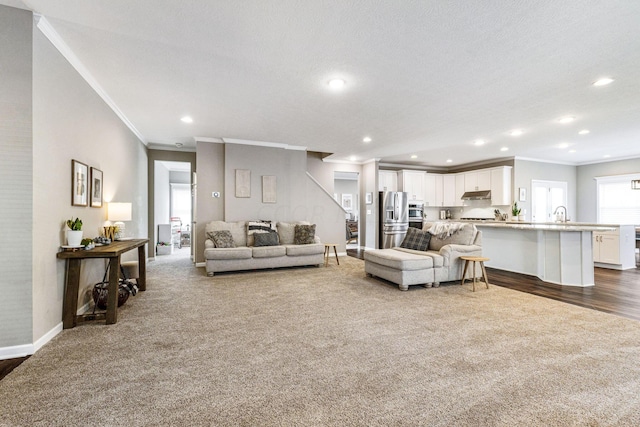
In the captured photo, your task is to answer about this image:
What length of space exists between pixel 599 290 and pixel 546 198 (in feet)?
16.0

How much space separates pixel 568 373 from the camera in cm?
200

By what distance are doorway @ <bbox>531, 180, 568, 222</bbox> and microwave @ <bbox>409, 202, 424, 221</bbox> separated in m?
2.87

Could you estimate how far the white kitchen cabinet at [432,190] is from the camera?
9.05m

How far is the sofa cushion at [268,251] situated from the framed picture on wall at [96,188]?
244 centimetres

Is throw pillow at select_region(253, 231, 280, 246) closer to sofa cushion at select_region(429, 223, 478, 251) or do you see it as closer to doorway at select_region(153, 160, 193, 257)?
sofa cushion at select_region(429, 223, 478, 251)

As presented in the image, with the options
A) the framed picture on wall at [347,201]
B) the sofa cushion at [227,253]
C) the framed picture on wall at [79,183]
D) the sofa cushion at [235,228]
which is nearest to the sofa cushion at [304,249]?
the sofa cushion at [227,253]

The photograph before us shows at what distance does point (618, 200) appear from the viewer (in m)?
7.65

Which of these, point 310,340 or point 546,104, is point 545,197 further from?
point 310,340

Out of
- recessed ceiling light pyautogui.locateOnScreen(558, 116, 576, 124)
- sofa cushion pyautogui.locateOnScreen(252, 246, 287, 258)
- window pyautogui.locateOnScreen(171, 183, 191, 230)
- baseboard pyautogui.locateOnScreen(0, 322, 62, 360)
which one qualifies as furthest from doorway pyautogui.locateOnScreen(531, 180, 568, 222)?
window pyautogui.locateOnScreen(171, 183, 191, 230)

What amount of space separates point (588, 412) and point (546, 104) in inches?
152

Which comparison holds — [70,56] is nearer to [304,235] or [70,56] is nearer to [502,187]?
[304,235]

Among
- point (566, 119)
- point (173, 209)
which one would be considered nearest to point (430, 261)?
point (566, 119)

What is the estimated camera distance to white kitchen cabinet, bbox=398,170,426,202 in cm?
866

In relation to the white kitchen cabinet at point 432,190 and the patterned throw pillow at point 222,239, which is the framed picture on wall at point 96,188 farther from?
the white kitchen cabinet at point 432,190
